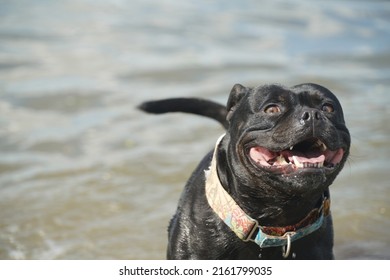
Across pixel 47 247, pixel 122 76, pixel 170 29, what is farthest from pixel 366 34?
pixel 47 247

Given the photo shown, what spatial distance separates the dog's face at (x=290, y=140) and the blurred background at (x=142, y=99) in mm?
1181

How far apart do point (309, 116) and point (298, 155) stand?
0.24m

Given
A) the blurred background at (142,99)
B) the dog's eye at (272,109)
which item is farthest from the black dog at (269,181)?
the blurred background at (142,99)

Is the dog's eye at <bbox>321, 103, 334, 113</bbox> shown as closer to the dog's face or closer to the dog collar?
the dog's face

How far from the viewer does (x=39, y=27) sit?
42.7ft

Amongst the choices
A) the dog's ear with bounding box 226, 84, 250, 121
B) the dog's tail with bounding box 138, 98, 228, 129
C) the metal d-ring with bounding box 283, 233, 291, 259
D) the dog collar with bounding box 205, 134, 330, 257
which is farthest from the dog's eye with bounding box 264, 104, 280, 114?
the dog's tail with bounding box 138, 98, 228, 129

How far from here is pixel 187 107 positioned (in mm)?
5527

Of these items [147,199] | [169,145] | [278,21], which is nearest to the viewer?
[147,199]

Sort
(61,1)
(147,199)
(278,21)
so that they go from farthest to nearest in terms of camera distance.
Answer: (61,1) → (278,21) → (147,199)

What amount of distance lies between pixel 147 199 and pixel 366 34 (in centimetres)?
757

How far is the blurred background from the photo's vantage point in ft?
21.1

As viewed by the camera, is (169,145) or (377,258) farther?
(169,145)
